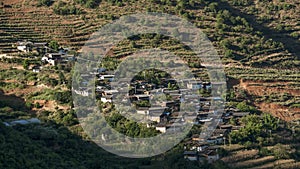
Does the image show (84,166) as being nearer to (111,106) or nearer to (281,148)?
(111,106)

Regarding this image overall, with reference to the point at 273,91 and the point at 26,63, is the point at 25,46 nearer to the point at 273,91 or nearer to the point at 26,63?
the point at 26,63

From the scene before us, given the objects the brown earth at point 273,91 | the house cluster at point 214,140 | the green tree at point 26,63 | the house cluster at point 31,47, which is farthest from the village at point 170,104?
the brown earth at point 273,91

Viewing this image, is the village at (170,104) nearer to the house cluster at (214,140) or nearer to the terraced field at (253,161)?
the house cluster at (214,140)

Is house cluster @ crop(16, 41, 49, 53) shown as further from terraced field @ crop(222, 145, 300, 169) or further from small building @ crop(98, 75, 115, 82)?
terraced field @ crop(222, 145, 300, 169)

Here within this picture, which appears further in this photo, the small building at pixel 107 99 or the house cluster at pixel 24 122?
the small building at pixel 107 99

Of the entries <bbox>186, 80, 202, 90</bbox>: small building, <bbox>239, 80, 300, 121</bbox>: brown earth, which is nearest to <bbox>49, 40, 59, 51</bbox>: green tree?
<bbox>186, 80, 202, 90</bbox>: small building

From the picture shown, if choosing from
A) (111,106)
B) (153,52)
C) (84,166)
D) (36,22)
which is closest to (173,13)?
(153,52)

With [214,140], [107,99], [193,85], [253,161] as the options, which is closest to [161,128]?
[214,140]

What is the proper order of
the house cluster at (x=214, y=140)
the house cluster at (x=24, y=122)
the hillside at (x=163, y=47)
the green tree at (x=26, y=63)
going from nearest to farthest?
1. the house cluster at (x=24, y=122)
2. the hillside at (x=163, y=47)
3. the house cluster at (x=214, y=140)
4. the green tree at (x=26, y=63)
